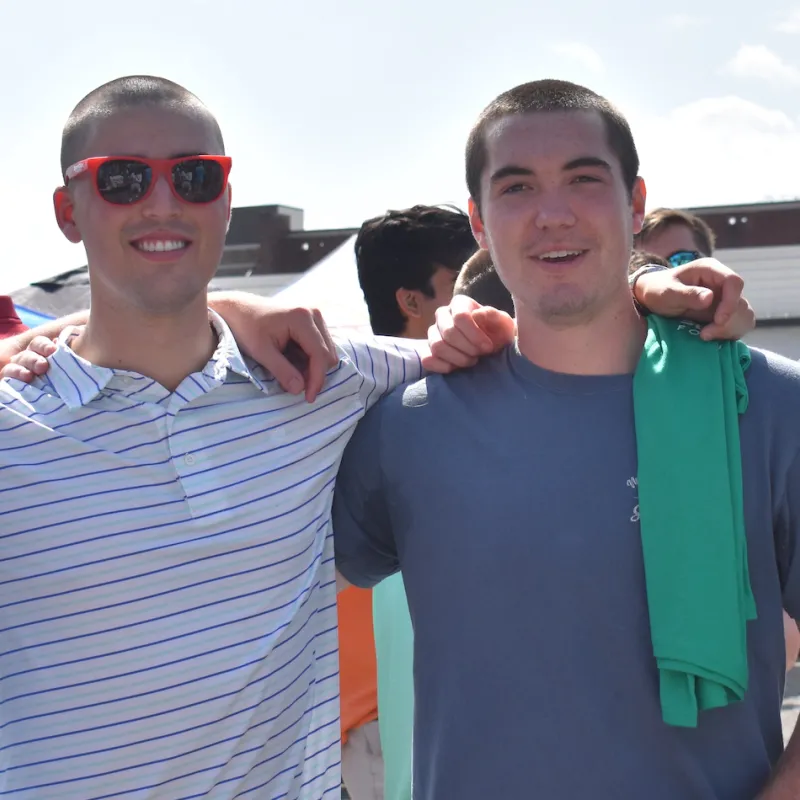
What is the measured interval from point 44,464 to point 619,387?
3.85 feet

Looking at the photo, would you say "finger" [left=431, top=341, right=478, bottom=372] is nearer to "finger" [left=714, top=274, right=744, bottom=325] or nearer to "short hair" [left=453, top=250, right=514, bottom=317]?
"finger" [left=714, top=274, right=744, bottom=325]

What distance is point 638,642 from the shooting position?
195 centimetres

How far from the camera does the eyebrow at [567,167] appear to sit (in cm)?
222

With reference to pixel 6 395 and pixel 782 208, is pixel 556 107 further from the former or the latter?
pixel 782 208

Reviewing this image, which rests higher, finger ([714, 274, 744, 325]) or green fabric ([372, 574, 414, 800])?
finger ([714, 274, 744, 325])

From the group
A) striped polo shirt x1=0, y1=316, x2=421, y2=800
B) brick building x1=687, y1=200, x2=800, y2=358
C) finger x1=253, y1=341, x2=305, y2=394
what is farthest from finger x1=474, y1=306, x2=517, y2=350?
brick building x1=687, y1=200, x2=800, y2=358

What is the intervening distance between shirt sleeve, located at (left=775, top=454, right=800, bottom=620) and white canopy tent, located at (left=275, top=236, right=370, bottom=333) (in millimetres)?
4500

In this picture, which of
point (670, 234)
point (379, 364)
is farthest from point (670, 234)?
point (379, 364)

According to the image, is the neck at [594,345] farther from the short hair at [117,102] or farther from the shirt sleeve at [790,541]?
the short hair at [117,102]

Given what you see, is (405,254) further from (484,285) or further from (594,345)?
(594,345)

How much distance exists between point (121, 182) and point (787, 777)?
1.75m

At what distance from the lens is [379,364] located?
2.43 m

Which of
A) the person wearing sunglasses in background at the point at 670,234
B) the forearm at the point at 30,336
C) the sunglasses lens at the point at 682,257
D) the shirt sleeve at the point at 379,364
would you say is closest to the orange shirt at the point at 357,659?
the shirt sleeve at the point at 379,364

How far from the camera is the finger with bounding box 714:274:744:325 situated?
6.83 ft
